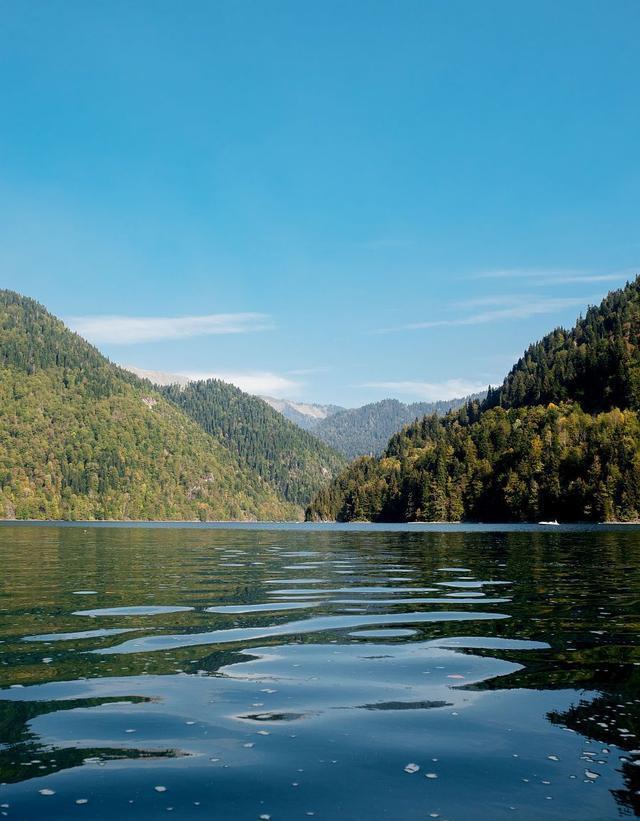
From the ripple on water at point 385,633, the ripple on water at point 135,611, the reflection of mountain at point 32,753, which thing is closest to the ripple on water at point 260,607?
the ripple on water at point 135,611

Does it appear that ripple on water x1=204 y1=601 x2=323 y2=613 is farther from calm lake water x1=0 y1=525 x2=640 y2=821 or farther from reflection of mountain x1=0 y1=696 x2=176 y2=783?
reflection of mountain x1=0 y1=696 x2=176 y2=783

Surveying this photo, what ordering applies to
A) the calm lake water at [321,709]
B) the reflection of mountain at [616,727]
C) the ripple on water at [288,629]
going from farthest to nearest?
1. the ripple on water at [288,629]
2. the reflection of mountain at [616,727]
3. the calm lake water at [321,709]

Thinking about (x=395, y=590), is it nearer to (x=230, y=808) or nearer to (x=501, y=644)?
(x=501, y=644)

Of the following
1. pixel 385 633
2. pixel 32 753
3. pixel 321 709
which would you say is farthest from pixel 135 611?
pixel 32 753

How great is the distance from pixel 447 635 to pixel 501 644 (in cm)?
209

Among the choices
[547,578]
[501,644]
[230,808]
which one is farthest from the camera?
[547,578]

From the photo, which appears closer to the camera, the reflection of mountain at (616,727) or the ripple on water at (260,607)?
the reflection of mountain at (616,727)

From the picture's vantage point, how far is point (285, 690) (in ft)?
51.9

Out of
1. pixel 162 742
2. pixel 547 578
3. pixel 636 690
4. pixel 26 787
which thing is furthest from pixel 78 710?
pixel 547 578

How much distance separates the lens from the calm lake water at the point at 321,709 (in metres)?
10.1

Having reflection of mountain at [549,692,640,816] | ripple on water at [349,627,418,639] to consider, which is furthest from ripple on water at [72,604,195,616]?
reflection of mountain at [549,692,640,816]

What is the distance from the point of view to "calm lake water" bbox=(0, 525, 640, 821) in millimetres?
10078

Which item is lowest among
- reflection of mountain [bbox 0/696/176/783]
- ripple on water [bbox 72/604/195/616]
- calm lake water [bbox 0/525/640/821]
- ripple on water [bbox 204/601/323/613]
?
ripple on water [bbox 204/601/323/613]

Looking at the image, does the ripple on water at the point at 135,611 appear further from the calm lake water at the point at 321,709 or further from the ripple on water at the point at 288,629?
the ripple on water at the point at 288,629
